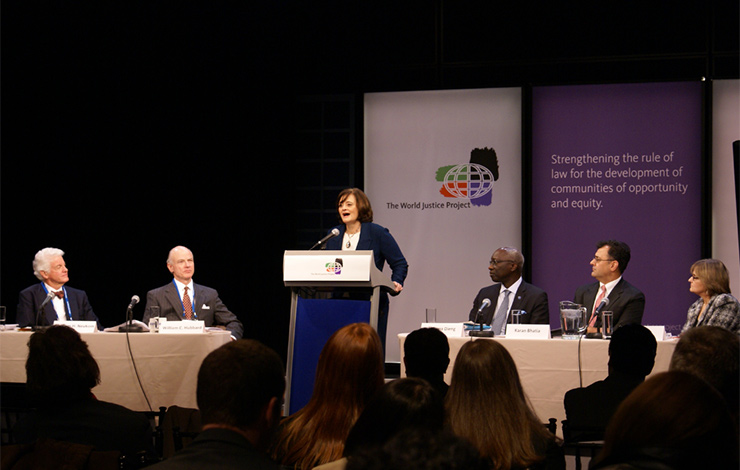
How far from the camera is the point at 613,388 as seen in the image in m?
2.78

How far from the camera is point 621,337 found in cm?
288

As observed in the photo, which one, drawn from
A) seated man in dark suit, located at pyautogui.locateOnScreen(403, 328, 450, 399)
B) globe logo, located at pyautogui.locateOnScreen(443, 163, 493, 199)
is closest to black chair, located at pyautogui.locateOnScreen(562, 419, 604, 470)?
seated man in dark suit, located at pyautogui.locateOnScreen(403, 328, 450, 399)

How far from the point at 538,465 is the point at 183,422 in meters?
2.67

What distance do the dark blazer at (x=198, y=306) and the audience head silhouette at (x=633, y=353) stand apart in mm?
2876

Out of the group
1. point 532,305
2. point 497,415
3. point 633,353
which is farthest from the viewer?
point 532,305

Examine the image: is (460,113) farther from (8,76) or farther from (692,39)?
(8,76)

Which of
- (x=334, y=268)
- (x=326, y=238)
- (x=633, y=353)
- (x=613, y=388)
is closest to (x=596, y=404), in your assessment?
(x=613, y=388)

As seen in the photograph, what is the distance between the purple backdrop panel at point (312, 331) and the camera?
4047 mm

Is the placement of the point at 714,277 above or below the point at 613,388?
above

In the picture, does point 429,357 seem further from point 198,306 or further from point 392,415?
point 198,306

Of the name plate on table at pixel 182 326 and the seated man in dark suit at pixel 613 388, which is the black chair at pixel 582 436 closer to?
the seated man in dark suit at pixel 613 388

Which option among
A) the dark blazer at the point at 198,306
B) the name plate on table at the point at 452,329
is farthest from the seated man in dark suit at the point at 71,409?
the dark blazer at the point at 198,306

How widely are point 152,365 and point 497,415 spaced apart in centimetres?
275

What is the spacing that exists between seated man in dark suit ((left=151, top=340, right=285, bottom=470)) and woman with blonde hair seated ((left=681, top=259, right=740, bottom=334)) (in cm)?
354
